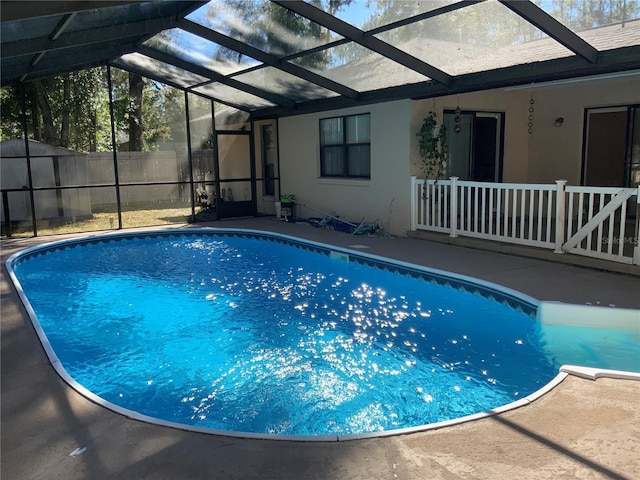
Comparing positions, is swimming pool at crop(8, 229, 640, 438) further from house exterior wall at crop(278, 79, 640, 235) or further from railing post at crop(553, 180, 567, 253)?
house exterior wall at crop(278, 79, 640, 235)

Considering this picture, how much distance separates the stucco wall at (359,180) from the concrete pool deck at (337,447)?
21.4 feet

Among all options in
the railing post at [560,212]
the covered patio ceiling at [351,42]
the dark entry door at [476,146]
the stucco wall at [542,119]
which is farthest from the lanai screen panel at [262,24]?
the railing post at [560,212]

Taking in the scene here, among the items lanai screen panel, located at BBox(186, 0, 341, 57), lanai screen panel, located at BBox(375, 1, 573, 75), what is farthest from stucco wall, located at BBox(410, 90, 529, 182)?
lanai screen panel, located at BBox(186, 0, 341, 57)

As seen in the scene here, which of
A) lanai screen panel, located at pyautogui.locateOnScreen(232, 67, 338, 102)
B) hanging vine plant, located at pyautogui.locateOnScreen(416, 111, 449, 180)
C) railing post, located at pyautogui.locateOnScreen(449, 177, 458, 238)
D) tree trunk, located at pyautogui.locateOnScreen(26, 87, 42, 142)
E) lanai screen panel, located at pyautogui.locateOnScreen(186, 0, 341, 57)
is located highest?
lanai screen panel, located at pyautogui.locateOnScreen(186, 0, 341, 57)

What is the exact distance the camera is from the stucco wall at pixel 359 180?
31.5 feet

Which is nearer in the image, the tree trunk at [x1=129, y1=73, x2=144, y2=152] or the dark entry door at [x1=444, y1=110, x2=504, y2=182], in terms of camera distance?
the dark entry door at [x1=444, y1=110, x2=504, y2=182]

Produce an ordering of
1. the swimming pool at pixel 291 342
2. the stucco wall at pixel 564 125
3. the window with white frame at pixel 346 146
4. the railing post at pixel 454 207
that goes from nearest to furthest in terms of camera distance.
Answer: the swimming pool at pixel 291 342
the railing post at pixel 454 207
the stucco wall at pixel 564 125
the window with white frame at pixel 346 146

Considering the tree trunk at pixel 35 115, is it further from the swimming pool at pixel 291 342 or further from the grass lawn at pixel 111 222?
the swimming pool at pixel 291 342

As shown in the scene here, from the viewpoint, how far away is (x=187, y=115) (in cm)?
1298

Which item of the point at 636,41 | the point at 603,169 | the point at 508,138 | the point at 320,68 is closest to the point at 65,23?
the point at 320,68

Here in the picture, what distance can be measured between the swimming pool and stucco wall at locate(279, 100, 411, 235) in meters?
1.96

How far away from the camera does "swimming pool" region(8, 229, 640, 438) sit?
3.77 metres

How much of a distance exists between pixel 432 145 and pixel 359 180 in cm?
214

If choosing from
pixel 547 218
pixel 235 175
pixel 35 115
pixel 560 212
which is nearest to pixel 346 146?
pixel 235 175
